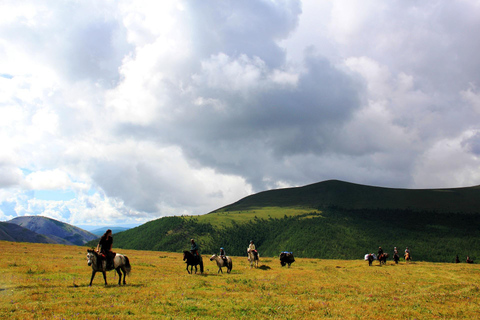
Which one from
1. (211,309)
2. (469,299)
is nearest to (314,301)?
(211,309)

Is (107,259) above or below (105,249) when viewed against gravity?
below

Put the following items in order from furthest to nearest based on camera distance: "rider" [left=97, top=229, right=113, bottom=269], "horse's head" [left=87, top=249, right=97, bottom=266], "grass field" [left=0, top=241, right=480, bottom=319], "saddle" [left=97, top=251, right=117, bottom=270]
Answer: "rider" [left=97, top=229, right=113, bottom=269] → "saddle" [left=97, top=251, right=117, bottom=270] → "horse's head" [left=87, top=249, right=97, bottom=266] → "grass field" [left=0, top=241, right=480, bottom=319]

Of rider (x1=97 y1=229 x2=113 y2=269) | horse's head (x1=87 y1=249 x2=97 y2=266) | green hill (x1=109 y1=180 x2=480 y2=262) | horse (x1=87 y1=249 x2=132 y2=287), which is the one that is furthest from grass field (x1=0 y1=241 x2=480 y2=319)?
green hill (x1=109 y1=180 x2=480 y2=262)

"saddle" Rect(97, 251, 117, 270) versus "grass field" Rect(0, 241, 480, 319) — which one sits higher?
"saddle" Rect(97, 251, 117, 270)

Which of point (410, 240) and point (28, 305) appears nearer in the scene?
point (28, 305)

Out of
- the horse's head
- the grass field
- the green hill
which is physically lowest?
the green hill

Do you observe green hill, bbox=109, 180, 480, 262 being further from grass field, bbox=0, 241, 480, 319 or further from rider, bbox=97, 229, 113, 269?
rider, bbox=97, 229, 113, 269

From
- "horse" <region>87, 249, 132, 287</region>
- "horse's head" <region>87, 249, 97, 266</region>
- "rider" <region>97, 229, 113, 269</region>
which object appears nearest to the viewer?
"horse's head" <region>87, 249, 97, 266</region>

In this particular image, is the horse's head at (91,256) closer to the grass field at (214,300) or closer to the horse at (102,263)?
the horse at (102,263)

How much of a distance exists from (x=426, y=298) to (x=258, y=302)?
13308mm

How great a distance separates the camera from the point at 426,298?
20703 millimetres

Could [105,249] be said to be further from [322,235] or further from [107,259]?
[322,235]

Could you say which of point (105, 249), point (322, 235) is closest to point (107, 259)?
point (105, 249)

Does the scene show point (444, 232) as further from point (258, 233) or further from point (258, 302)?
point (258, 302)
